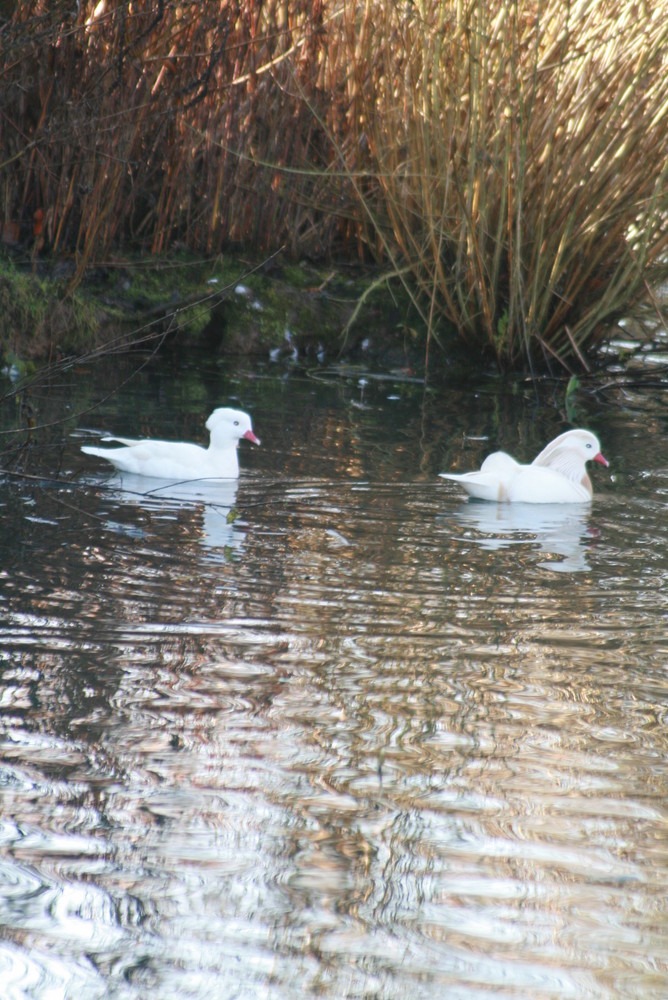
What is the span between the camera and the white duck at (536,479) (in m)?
6.39

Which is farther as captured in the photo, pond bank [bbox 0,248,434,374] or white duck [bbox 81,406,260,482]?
pond bank [bbox 0,248,434,374]

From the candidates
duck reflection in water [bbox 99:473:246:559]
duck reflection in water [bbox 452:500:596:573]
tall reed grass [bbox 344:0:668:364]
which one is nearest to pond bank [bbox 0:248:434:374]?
tall reed grass [bbox 344:0:668:364]

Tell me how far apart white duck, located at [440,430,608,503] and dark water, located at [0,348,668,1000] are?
11cm

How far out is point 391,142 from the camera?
945 centimetres

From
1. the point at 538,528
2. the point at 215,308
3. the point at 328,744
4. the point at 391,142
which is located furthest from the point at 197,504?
the point at 215,308

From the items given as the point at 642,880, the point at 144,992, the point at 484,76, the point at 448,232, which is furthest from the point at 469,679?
the point at 448,232

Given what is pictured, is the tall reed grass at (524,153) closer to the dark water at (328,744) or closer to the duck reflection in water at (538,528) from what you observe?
the duck reflection in water at (538,528)

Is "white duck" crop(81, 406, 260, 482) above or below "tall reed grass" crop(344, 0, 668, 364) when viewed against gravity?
below

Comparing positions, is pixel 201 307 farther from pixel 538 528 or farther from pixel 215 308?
pixel 538 528

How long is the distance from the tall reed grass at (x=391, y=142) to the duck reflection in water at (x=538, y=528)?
11.6 ft

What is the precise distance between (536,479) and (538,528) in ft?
1.51

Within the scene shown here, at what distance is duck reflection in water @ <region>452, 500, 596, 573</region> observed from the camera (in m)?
5.64

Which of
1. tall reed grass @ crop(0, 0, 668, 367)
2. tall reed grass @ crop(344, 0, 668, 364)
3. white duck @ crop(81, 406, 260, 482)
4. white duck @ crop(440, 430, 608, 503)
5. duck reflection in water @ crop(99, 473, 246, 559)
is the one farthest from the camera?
tall reed grass @ crop(0, 0, 668, 367)

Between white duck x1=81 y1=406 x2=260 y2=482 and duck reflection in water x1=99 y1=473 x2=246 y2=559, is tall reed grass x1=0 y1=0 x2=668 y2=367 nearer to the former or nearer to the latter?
white duck x1=81 y1=406 x2=260 y2=482
